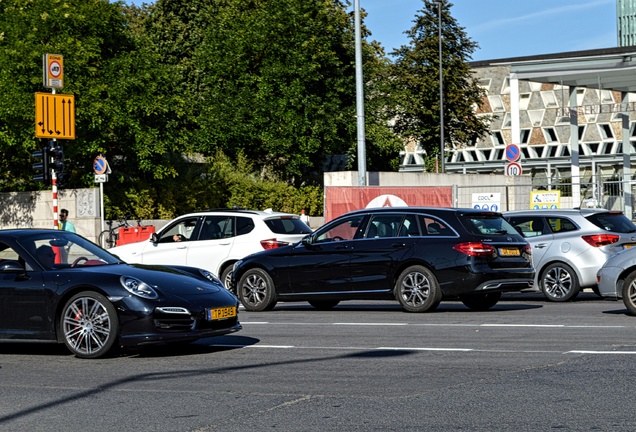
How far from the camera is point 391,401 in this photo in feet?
27.5

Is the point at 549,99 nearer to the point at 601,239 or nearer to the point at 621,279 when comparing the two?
the point at 601,239

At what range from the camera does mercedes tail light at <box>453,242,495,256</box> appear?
16.7 metres

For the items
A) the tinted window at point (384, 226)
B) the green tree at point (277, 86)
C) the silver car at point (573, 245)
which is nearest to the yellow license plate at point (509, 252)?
the tinted window at point (384, 226)

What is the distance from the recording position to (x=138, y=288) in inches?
456

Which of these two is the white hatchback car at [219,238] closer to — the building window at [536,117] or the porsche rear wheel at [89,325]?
the porsche rear wheel at [89,325]

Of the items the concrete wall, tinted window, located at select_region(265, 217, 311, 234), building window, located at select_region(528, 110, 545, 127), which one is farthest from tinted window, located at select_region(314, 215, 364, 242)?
building window, located at select_region(528, 110, 545, 127)

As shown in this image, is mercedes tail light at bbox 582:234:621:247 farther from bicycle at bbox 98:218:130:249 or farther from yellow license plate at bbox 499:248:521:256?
bicycle at bbox 98:218:130:249

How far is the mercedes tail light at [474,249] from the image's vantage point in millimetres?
16719

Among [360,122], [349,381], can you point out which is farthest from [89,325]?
[360,122]

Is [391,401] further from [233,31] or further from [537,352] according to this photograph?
[233,31]

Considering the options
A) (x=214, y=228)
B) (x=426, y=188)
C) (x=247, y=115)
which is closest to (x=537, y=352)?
(x=214, y=228)

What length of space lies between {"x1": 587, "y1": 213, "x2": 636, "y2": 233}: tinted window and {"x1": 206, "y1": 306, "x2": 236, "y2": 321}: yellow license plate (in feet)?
32.9

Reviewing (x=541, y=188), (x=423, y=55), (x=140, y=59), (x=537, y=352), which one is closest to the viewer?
(x=537, y=352)

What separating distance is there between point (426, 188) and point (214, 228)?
850 cm
